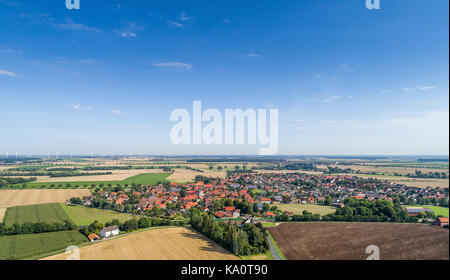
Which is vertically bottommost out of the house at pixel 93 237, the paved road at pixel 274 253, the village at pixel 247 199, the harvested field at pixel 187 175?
the harvested field at pixel 187 175

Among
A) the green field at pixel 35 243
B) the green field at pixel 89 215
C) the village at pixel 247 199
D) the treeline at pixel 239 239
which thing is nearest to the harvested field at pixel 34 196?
the village at pixel 247 199

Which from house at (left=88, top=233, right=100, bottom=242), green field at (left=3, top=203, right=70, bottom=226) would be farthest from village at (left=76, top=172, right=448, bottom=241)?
house at (left=88, top=233, right=100, bottom=242)

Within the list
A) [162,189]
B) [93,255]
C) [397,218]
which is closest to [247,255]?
[93,255]

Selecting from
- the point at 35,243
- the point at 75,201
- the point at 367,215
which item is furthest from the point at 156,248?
the point at 75,201

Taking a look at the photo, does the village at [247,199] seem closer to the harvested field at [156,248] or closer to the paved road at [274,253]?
the harvested field at [156,248]

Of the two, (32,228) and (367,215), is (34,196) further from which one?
(367,215)

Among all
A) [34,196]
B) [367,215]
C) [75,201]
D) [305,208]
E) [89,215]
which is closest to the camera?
[367,215]
